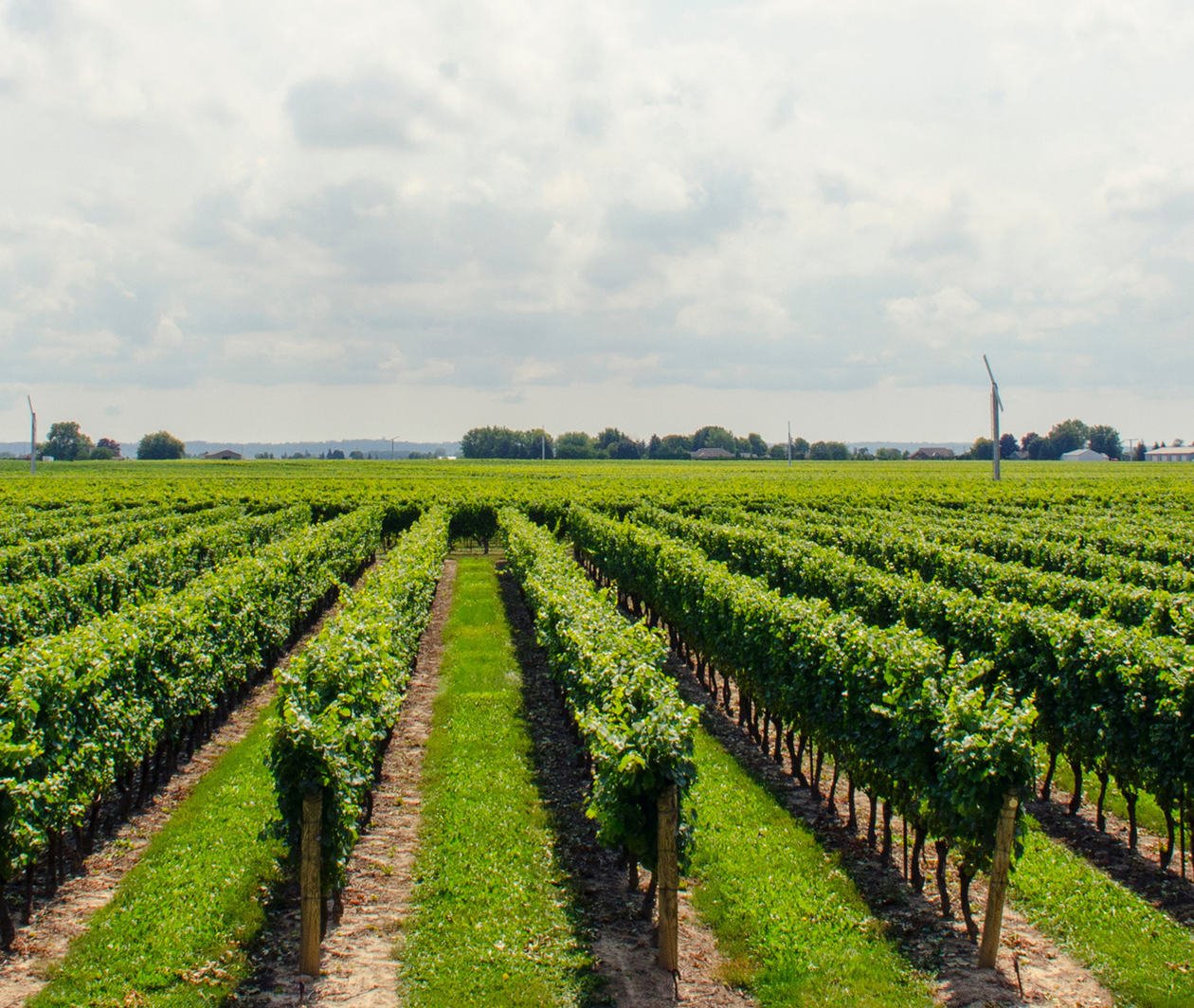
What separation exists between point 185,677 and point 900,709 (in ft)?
33.7

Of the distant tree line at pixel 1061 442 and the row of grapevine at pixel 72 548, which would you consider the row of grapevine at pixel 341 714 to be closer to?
the row of grapevine at pixel 72 548

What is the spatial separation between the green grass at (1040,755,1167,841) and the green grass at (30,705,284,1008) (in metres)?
9.93

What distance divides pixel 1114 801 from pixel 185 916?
12414mm

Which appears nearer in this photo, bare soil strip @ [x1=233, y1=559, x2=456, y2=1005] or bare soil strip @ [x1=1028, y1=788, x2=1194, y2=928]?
bare soil strip @ [x1=233, y1=559, x2=456, y2=1005]

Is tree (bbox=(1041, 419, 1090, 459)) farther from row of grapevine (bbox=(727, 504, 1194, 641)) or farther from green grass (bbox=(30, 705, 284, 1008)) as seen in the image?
green grass (bbox=(30, 705, 284, 1008))

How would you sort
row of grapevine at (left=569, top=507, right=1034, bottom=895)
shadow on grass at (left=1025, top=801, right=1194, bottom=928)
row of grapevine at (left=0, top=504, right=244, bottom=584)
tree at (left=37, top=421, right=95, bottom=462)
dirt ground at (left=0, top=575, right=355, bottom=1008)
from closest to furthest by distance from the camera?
1. dirt ground at (left=0, top=575, right=355, bottom=1008)
2. row of grapevine at (left=569, top=507, right=1034, bottom=895)
3. shadow on grass at (left=1025, top=801, right=1194, bottom=928)
4. row of grapevine at (left=0, top=504, right=244, bottom=584)
5. tree at (left=37, top=421, right=95, bottom=462)

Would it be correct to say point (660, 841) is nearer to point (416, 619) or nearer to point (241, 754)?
point (241, 754)

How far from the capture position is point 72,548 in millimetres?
30938

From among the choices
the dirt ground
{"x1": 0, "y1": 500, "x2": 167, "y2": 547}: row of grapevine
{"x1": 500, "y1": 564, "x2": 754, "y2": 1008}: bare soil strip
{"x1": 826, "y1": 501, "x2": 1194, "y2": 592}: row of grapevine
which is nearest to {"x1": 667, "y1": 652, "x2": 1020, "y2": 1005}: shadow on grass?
{"x1": 500, "y1": 564, "x2": 754, "y2": 1008}: bare soil strip

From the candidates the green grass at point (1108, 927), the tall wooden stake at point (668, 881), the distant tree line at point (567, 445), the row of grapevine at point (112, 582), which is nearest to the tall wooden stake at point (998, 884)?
the green grass at point (1108, 927)

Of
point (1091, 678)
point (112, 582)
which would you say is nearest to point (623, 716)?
point (1091, 678)

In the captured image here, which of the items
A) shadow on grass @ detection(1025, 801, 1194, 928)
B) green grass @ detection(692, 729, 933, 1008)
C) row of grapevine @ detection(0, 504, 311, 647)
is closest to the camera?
green grass @ detection(692, 729, 933, 1008)

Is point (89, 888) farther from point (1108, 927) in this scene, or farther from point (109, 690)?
point (1108, 927)

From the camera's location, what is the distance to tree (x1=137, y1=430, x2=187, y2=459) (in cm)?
17312
